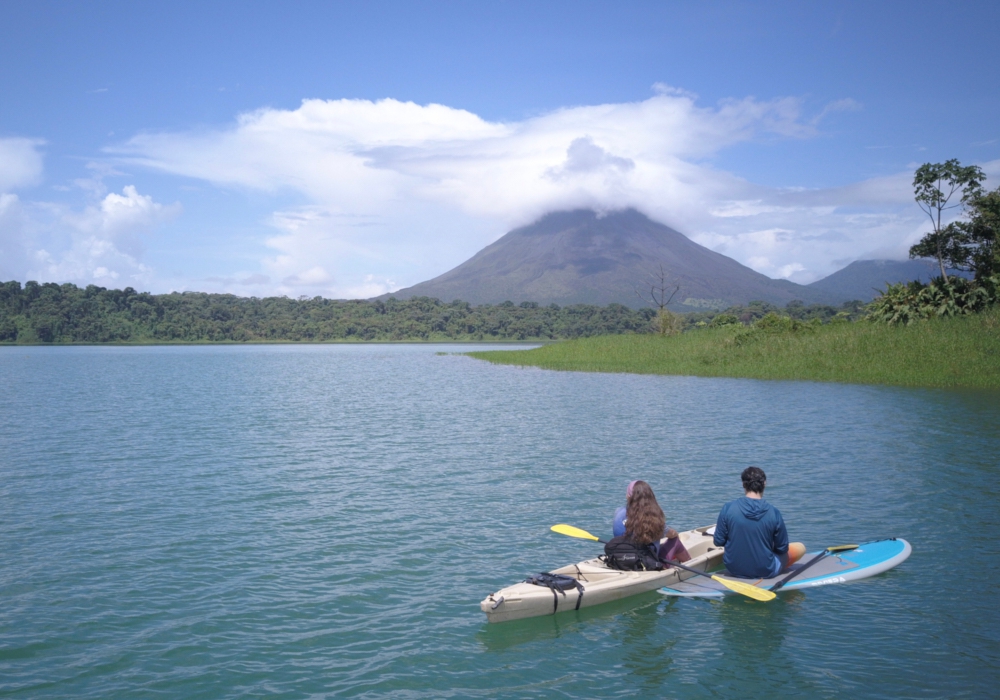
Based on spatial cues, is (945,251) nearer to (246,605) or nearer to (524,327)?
(246,605)

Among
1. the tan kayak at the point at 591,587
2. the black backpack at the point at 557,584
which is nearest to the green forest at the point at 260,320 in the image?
the tan kayak at the point at 591,587

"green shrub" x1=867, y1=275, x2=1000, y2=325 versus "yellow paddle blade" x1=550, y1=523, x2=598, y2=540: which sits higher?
"green shrub" x1=867, y1=275, x2=1000, y2=325

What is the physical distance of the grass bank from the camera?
37.8 metres

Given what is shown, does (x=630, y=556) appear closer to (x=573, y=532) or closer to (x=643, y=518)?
(x=643, y=518)

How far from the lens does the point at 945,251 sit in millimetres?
50344

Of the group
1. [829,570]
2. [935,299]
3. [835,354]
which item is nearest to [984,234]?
[935,299]

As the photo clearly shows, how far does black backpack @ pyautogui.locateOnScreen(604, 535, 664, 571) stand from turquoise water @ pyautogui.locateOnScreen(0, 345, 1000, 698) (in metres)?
0.45

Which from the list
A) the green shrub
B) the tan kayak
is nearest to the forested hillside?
the green shrub

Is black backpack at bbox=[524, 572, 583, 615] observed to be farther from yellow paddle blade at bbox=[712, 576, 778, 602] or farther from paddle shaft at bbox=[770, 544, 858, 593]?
paddle shaft at bbox=[770, 544, 858, 593]

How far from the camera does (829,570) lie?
1107 centimetres

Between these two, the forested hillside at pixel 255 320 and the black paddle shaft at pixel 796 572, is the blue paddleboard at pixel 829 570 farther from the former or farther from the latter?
the forested hillside at pixel 255 320

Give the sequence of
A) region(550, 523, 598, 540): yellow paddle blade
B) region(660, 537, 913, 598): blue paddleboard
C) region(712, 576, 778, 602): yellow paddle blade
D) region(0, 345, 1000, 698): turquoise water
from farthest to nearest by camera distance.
A: region(550, 523, 598, 540): yellow paddle blade < region(660, 537, 913, 598): blue paddleboard < region(712, 576, 778, 602): yellow paddle blade < region(0, 345, 1000, 698): turquoise water

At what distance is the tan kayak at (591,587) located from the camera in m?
9.40

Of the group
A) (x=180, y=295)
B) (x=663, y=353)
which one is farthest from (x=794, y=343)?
(x=180, y=295)
